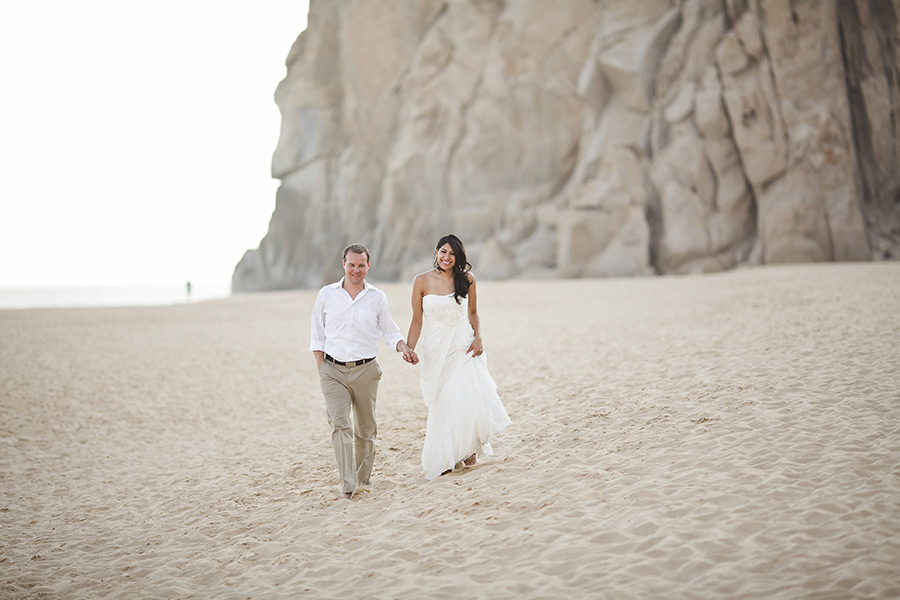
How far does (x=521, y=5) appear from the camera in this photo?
37.4 meters

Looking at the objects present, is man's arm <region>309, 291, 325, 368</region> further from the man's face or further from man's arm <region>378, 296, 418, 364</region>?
man's arm <region>378, 296, 418, 364</region>

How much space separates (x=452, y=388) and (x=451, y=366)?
18 centimetres

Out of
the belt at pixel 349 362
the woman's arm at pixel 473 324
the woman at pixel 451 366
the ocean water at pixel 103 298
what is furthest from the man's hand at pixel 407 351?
the ocean water at pixel 103 298

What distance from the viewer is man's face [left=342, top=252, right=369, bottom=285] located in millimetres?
5285

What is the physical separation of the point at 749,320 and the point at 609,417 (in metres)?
6.78

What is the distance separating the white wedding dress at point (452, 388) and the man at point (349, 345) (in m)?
0.30

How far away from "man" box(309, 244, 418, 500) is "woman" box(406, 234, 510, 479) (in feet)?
0.96

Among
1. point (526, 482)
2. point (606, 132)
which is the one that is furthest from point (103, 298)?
point (526, 482)

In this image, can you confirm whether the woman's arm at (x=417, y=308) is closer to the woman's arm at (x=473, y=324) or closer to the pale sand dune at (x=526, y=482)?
the woman's arm at (x=473, y=324)

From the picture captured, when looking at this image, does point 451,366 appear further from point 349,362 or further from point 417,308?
point 349,362

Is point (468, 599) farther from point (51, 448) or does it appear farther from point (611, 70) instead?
point (611, 70)

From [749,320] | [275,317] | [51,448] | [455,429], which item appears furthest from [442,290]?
[275,317]

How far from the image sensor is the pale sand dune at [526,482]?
3.87 meters

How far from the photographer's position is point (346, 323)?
5.30 metres
